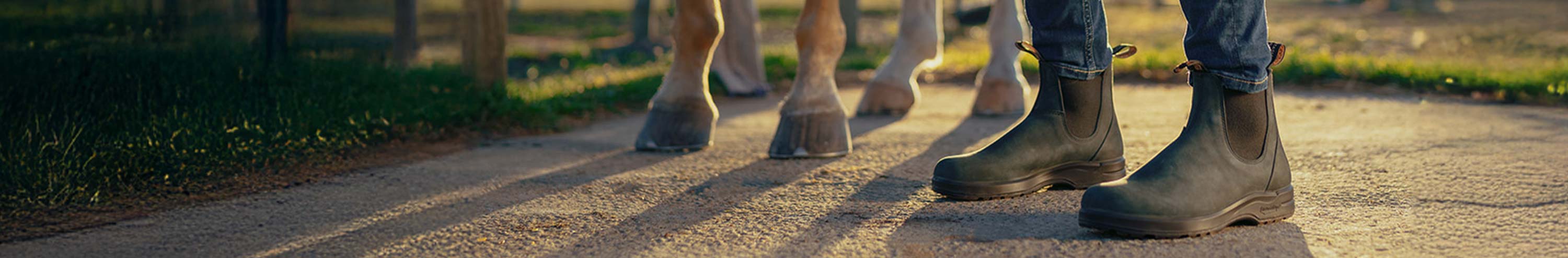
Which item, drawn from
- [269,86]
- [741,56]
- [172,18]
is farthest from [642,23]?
[269,86]

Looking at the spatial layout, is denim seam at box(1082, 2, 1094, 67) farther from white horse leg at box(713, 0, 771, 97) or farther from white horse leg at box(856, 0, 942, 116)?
white horse leg at box(713, 0, 771, 97)

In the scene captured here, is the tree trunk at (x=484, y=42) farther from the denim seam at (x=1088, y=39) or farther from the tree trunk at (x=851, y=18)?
the tree trunk at (x=851, y=18)

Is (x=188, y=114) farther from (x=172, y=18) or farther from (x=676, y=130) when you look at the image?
(x=676, y=130)

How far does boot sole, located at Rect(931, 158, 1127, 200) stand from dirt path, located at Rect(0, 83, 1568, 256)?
0.03 metres

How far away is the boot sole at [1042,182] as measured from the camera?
2672 millimetres

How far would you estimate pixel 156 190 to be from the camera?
297cm

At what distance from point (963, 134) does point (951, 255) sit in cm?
204

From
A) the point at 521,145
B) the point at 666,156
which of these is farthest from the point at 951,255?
the point at 521,145

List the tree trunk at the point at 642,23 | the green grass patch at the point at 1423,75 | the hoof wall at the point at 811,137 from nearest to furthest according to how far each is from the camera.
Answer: the hoof wall at the point at 811,137, the green grass patch at the point at 1423,75, the tree trunk at the point at 642,23

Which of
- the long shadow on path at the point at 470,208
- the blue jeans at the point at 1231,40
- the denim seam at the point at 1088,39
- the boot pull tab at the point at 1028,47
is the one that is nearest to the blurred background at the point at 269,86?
the long shadow on path at the point at 470,208

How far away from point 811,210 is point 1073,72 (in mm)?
600

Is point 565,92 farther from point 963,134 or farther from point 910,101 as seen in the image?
point 963,134

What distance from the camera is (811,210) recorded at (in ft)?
8.79

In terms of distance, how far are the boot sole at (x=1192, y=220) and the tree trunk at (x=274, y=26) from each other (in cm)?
297
